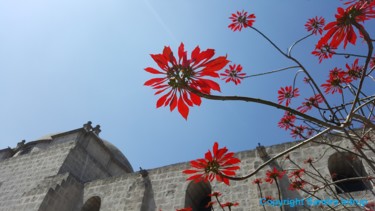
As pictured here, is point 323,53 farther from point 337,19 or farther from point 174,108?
point 174,108

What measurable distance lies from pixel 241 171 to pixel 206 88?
21.8ft

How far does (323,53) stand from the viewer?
11.9 feet

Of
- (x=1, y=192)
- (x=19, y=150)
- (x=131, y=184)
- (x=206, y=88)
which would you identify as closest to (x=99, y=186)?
(x=131, y=184)

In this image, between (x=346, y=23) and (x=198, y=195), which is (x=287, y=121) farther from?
(x=198, y=195)

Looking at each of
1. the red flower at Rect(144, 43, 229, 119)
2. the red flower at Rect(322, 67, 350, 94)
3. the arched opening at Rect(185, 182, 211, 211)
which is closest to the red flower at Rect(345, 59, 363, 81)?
the red flower at Rect(322, 67, 350, 94)

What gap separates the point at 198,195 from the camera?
8.52m

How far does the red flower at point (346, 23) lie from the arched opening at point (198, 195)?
7063 millimetres

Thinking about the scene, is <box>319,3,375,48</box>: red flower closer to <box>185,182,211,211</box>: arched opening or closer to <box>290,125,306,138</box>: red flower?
<box>290,125,306,138</box>: red flower

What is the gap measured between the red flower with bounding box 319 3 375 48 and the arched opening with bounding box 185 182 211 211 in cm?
706

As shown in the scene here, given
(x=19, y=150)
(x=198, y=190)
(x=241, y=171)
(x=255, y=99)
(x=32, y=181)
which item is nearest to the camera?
(x=255, y=99)

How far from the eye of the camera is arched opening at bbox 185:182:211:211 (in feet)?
26.8

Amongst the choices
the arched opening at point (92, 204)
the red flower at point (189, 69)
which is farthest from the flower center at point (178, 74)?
the arched opening at point (92, 204)

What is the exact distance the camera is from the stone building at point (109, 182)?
274 inches

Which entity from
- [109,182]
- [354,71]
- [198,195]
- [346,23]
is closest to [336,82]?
[354,71]
